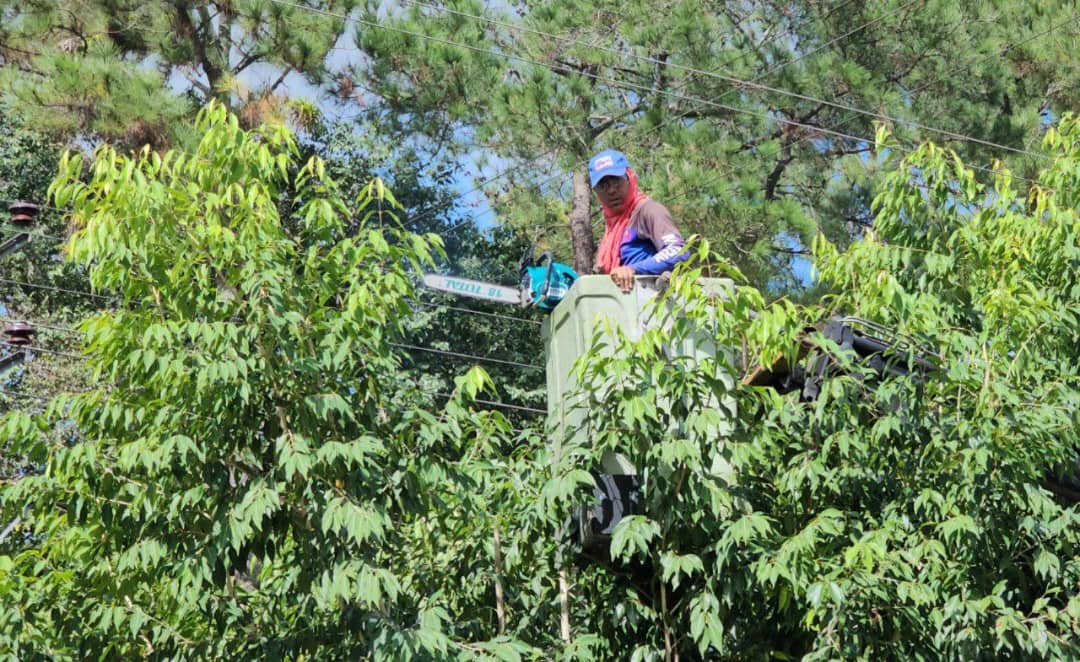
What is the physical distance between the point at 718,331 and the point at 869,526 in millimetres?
1063

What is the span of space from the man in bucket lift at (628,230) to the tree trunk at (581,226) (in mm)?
7828

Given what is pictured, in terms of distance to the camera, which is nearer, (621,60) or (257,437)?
(257,437)

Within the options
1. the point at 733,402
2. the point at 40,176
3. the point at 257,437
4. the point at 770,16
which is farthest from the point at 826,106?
the point at 257,437

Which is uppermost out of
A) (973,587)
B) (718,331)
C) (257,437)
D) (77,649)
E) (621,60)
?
(621,60)

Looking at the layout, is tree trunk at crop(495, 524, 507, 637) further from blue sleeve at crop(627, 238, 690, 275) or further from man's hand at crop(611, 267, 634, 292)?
blue sleeve at crop(627, 238, 690, 275)

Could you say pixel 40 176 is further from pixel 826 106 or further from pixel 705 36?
pixel 826 106

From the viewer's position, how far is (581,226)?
14.7 m

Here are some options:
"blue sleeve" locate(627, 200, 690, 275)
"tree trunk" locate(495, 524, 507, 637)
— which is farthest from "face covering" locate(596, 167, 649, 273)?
"tree trunk" locate(495, 524, 507, 637)

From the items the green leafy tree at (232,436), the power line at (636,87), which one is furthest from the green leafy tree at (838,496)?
the power line at (636,87)

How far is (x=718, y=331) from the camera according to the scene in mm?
5781

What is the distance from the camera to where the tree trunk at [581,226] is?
47.9 feet

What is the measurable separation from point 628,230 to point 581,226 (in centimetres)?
824

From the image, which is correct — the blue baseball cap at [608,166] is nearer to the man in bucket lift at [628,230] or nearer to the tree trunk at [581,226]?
the man in bucket lift at [628,230]

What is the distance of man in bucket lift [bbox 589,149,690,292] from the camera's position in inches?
248
